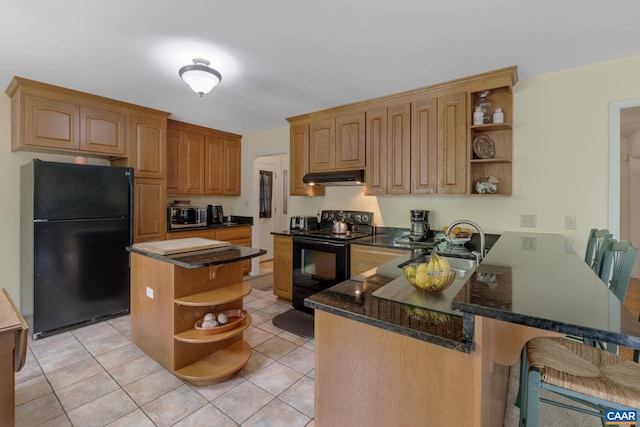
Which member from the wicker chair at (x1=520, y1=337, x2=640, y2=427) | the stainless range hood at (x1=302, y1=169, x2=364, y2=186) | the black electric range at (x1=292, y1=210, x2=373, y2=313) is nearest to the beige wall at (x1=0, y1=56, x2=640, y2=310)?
the stainless range hood at (x1=302, y1=169, x2=364, y2=186)

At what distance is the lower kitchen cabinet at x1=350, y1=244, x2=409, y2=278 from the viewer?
2768 millimetres

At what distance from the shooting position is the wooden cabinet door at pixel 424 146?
2803mm

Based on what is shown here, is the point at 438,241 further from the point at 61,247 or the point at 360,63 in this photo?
the point at 61,247

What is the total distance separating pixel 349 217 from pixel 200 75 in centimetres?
220

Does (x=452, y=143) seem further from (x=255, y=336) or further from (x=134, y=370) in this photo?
(x=134, y=370)

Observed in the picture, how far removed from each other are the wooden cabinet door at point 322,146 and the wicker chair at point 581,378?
104 inches

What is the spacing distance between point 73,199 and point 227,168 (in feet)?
7.34

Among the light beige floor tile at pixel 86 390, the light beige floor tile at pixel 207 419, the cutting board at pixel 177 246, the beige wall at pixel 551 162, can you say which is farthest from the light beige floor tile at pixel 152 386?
the beige wall at pixel 551 162

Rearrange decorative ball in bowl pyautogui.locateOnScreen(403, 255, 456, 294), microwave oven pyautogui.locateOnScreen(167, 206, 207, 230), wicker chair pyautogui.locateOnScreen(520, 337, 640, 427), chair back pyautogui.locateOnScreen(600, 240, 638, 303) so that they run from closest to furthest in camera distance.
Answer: wicker chair pyautogui.locateOnScreen(520, 337, 640, 427) < decorative ball in bowl pyautogui.locateOnScreen(403, 255, 456, 294) < chair back pyautogui.locateOnScreen(600, 240, 638, 303) < microwave oven pyautogui.locateOnScreen(167, 206, 207, 230)

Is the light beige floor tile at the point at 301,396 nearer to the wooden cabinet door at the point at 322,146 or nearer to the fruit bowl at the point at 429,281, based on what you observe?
the fruit bowl at the point at 429,281

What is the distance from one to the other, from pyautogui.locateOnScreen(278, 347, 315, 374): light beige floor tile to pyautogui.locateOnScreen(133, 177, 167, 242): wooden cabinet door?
2.22 metres

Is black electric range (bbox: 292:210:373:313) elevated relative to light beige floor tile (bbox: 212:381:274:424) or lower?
elevated

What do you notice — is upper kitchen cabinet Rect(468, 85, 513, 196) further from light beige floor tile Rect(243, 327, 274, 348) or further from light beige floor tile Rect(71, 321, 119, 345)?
light beige floor tile Rect(71, 321, 119, 345)

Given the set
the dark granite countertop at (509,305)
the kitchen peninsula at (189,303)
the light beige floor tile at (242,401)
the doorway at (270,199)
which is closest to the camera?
the dark granite countertop at (509,305)
